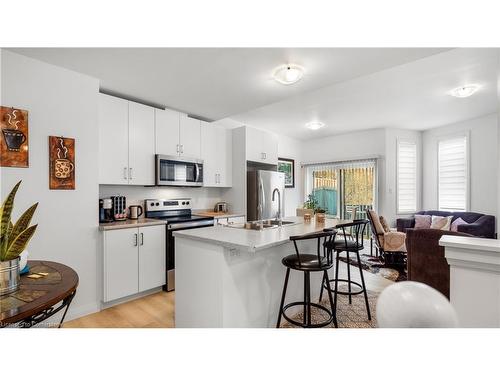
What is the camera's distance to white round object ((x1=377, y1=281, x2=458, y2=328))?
1.63 feet

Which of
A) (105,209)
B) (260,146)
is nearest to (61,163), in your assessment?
(105,209)

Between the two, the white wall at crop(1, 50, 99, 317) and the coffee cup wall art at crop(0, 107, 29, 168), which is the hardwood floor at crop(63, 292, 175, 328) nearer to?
the white wall at crop(1, 50, 99, 317)

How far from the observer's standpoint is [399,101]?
3479 millimetres

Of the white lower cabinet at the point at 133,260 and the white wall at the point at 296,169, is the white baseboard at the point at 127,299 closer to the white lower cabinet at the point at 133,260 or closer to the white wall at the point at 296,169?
the white lower cabinet at the point at 133,260

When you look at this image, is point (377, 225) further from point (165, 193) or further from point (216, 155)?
point (165, 193)

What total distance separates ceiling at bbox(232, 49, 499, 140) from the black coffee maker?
2510 millimetres

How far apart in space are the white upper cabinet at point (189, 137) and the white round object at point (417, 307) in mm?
3172

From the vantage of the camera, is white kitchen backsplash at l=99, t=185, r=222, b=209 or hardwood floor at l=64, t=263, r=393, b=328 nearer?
hardwood floor at l=64, t=263, r=393, b=328

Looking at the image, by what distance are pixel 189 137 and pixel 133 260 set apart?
69.1 inches

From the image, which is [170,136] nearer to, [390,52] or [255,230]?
[255,230]

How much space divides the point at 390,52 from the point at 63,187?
297 cm

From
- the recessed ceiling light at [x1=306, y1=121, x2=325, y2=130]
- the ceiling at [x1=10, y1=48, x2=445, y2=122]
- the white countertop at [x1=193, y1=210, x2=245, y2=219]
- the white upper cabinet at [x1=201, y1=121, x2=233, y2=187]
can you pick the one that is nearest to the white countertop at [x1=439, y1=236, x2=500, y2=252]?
the ceiling at [x1=10, y1=48, x2=445, y2=122]
